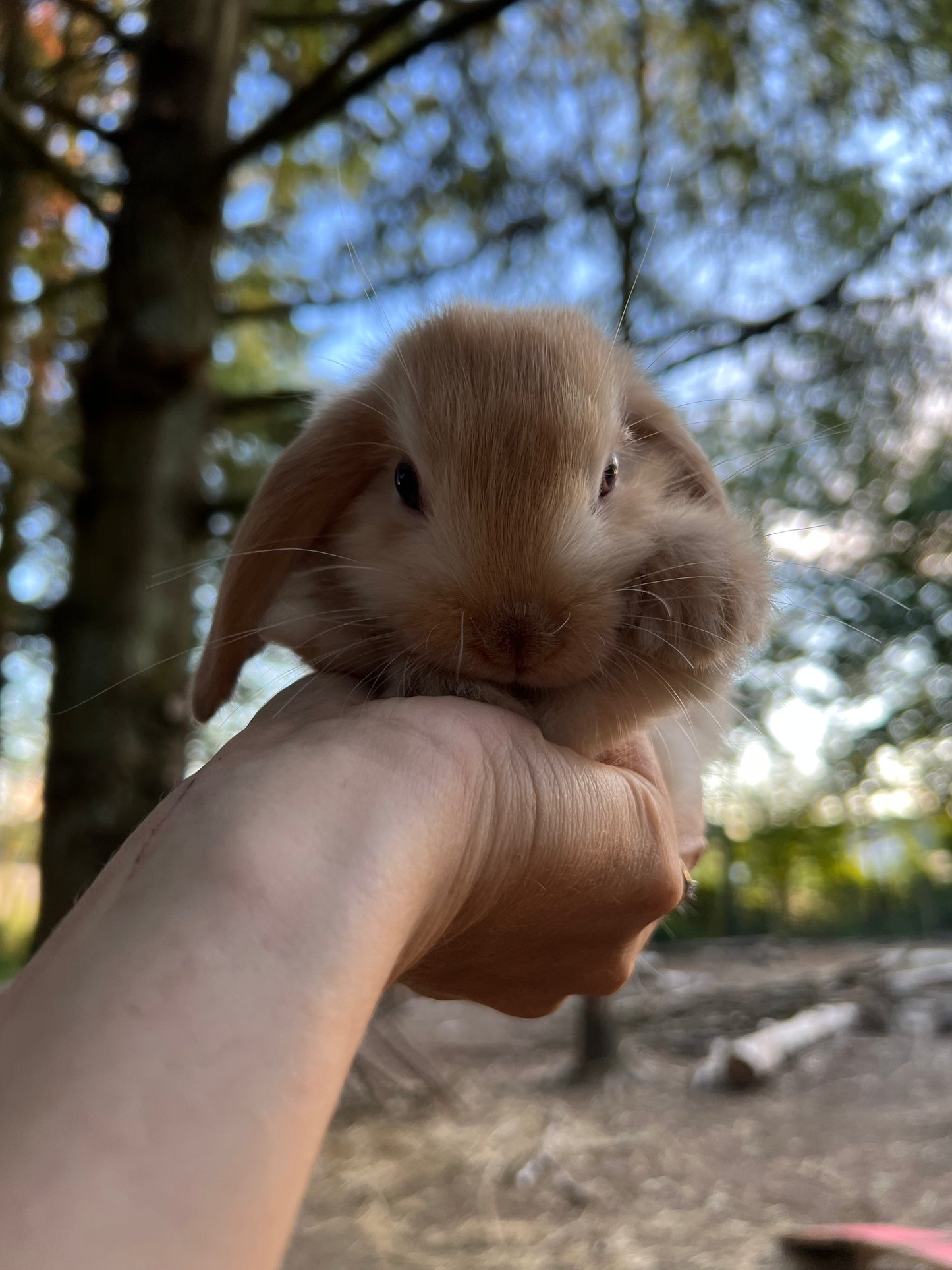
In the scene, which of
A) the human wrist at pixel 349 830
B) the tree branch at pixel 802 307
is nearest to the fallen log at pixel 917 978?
the tree branch at pixel 802 307

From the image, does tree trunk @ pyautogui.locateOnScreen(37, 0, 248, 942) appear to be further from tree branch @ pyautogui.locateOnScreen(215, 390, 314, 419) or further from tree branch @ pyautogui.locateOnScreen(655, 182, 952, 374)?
tree branch @ pyautogui.locateOnScreen(655, 182, 952, 374)

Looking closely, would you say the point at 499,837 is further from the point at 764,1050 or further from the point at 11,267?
the point at 11,267

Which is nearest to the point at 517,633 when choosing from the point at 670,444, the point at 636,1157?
the point at 670,444

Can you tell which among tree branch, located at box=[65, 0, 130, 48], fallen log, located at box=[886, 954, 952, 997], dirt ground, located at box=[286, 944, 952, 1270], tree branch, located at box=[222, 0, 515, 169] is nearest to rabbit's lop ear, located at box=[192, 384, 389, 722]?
tree branch, located at box=[222, 0, 515, 169]

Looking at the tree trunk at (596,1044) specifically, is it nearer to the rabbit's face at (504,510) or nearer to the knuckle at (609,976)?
the knuckle at (609,976)

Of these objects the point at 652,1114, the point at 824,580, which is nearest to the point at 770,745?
the point at 824,580
